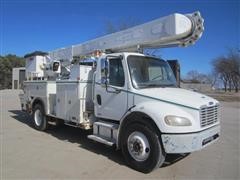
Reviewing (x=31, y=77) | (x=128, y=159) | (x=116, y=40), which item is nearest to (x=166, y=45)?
(x=116, y=40)

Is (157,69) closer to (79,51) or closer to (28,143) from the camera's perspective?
(79,51)

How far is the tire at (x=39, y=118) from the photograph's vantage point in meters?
9.45

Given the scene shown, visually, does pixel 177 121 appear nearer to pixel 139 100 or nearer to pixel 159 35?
pixel 139 100

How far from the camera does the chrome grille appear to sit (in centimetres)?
541

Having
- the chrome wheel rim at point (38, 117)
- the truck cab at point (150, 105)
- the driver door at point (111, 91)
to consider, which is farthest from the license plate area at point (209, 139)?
the chrome wheel rim at point (38, 117)

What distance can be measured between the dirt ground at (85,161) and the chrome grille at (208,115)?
1068mm

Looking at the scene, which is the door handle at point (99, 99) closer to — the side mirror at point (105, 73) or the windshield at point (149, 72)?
the side mirror at point (105, 73)

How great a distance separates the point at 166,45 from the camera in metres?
7.06

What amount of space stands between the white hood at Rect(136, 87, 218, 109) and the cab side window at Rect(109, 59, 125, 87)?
618 mm

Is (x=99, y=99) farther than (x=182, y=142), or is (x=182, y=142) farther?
(x=99, y=99)

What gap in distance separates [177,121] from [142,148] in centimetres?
102

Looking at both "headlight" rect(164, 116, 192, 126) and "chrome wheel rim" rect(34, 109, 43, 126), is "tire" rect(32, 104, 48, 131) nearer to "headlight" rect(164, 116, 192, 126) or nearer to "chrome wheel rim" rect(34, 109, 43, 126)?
"chrome wheel rim" rect(34, 109, 43, 126)

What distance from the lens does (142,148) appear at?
5.63 metres

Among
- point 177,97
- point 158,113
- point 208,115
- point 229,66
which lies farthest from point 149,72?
point 229,66
